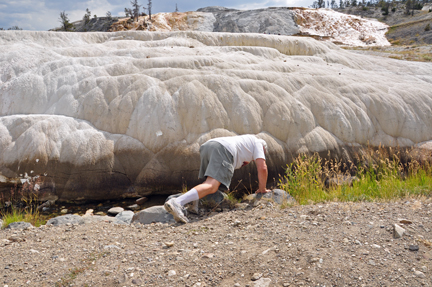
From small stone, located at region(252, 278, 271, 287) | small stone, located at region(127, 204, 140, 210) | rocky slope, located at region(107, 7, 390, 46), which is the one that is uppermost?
rocky slope, located at region(107, 7, 390, 46)

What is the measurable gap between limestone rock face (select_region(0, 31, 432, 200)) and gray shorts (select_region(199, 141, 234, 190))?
1.80 meters

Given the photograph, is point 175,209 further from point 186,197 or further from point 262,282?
point 262,282

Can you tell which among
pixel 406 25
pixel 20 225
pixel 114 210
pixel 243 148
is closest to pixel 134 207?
pixel 114 210

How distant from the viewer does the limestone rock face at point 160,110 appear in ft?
21.4

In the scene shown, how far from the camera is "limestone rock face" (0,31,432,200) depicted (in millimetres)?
6535

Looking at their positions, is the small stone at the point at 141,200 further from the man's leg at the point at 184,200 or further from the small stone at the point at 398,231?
the small stone at the point at 398,231

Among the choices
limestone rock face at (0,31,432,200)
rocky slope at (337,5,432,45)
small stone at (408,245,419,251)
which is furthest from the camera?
rocky slope at (337,5,432,45)

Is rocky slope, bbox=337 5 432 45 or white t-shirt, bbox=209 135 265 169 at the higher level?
rocky slope, bbox=337 5 432 45

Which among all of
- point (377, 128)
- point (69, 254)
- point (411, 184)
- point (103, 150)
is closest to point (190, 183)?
point (103, 150)

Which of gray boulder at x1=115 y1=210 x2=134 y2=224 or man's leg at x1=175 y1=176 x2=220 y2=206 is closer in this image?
man's leg at x1=175 y1=176 x2=220 y2=206

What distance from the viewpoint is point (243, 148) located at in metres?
5.09

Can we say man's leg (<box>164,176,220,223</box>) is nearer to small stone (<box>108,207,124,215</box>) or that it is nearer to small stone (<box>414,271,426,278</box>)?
small stone (<box>108,207,124,215</box>)

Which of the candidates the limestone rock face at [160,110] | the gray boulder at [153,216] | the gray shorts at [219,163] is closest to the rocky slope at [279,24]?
the limestone rock face at [160,110]

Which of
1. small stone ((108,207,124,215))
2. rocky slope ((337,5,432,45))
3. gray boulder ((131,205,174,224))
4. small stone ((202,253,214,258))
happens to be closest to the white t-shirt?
gray boulder ((131,205,174,224))
